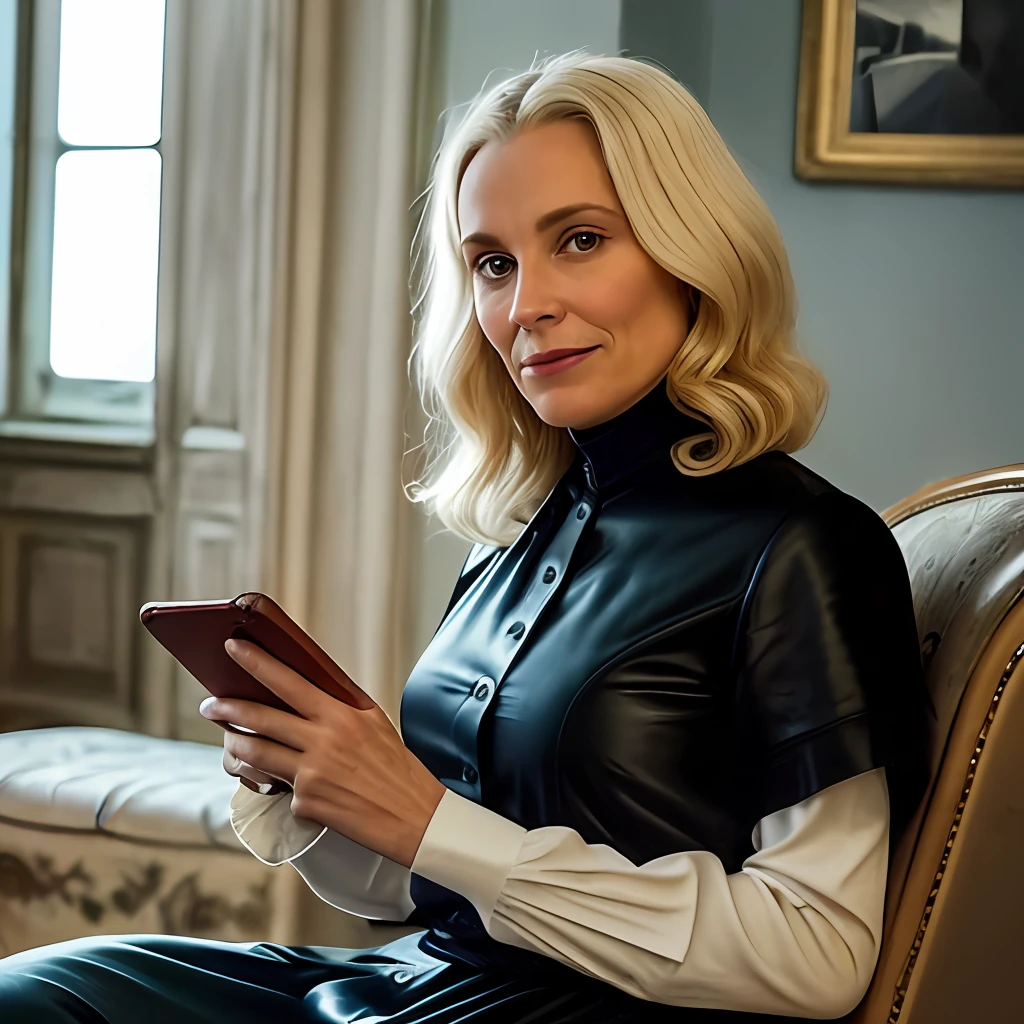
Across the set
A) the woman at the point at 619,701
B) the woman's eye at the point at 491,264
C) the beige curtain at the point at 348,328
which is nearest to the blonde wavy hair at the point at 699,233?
the woman at the point at 619,701

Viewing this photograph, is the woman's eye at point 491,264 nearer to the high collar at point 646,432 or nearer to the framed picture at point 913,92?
the high collar at point 646,432

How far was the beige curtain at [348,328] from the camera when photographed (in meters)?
2.31

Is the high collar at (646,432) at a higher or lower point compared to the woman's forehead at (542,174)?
lower

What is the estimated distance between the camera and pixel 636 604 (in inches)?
43.4

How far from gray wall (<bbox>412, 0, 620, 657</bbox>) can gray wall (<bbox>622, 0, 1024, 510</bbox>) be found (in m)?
0.07

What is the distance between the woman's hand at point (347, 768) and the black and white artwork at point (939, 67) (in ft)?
5.51

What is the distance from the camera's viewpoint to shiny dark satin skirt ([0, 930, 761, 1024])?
106cm

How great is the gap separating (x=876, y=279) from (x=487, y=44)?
0.85m

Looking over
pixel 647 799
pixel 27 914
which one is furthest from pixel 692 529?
pixel 27 914

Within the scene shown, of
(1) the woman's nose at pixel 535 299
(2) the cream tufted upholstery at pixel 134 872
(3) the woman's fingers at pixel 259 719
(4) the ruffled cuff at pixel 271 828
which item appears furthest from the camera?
(2) the cream tufted upholstery at pixel 134 872

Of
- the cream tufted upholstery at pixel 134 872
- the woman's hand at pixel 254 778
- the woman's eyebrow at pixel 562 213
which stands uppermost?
the woman's eyebrow at pixel 562 213

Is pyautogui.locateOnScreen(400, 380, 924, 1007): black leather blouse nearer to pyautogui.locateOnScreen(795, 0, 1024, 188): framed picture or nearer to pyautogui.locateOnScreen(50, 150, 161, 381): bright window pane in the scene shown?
pyautogui.locateOnScreen(795, 0, 1024, 188): framed picture

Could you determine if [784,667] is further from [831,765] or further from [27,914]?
[27,914]

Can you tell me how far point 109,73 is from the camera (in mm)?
2867
